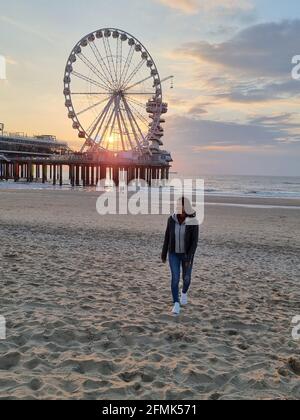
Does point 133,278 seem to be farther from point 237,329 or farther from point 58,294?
point 237,329

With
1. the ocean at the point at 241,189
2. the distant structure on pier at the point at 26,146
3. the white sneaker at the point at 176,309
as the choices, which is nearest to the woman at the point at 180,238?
the white sneaker at the point at 176,309

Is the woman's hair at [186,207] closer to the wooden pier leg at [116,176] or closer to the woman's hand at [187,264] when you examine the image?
the woman's hand at [187,264]

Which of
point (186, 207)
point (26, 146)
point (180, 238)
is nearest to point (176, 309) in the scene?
point (180, 238)

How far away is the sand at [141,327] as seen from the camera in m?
3.30

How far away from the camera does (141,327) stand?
14.8 ft

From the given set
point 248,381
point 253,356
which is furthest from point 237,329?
point 248,381

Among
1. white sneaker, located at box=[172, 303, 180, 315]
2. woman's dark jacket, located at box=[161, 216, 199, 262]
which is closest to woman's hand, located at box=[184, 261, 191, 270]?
woman's dark jacket, located at box=[161, 216, 199, 262]

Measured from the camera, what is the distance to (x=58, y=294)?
5.66 m

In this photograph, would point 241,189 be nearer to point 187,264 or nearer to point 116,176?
point 116,176

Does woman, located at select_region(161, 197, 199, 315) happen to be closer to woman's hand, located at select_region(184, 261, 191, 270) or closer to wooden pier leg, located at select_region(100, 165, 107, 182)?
woman's hand, located at select_region(184, 261, 191, 270)

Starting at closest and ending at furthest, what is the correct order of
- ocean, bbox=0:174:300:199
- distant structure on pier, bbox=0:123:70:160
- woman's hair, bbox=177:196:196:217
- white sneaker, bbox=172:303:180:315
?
1. woman's hair, bbox=177:196:196:217
2. white sneaker, bbox=172:303:180:315
3. ocean, bbox=0:174:300:199
4. distant structure on pier, bbox=0:123:70:160

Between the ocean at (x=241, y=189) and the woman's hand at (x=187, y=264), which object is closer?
the woman's hand at (x=187, y=264)

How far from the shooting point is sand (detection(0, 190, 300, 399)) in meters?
3.30

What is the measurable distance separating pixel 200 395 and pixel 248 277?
4.28m
